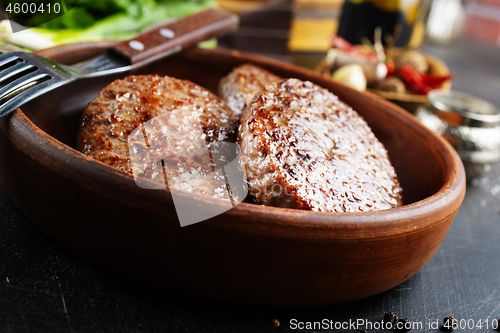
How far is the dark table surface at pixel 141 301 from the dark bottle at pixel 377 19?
7.06ft

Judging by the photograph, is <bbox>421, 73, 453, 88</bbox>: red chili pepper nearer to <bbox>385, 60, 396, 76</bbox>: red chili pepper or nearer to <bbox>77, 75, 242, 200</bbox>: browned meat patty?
<bbox>385, 60, 396, 76</bbox>: red chili pepper

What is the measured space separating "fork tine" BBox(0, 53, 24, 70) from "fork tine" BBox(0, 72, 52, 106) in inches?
2.4

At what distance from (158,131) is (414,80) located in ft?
6.69

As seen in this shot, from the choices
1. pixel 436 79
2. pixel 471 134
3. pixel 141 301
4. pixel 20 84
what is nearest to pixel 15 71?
pixel 20 84

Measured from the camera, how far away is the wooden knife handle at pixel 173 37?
1.36 meters

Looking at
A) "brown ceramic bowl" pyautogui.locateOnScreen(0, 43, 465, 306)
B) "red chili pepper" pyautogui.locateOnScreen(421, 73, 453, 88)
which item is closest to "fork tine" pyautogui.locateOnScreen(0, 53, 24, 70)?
"brown ceramic bowl" pyautogui.locateOnScreen(0, 43, 465, 306)

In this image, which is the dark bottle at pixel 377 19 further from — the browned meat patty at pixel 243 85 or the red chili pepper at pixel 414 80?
the browned meat patty at pixel 243 85

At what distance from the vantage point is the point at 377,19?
9.43 ft

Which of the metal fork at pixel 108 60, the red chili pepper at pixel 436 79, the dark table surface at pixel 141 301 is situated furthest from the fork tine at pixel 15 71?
the red chili pepper at pixel 436 79

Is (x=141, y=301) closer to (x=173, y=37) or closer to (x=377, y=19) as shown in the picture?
(x=173, y=37)

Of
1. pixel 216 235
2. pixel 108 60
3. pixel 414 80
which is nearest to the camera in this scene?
pixel 216 235

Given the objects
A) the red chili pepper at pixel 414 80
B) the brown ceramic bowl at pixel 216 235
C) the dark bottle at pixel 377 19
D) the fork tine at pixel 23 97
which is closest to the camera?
the brown ceramic bowl at pixel 216 235

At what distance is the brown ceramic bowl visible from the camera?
0.70m

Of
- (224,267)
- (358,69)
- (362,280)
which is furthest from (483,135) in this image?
(224,267)
